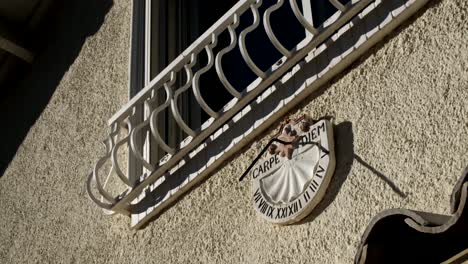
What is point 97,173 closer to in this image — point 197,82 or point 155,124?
point 155,124

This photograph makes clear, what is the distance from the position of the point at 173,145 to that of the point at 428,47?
6.76 ft

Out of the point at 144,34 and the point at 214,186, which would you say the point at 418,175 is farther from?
the point at 144,34

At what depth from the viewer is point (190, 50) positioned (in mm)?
Result: 4637

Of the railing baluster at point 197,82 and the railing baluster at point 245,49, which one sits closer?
the railing baluster at point 245,49

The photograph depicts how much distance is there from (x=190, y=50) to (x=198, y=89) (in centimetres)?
28

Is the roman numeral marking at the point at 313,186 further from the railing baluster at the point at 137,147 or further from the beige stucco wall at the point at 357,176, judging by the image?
the railing baluster at the point at 137,147

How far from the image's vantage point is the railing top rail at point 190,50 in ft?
14.4

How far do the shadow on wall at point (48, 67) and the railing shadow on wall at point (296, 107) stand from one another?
2.28 m

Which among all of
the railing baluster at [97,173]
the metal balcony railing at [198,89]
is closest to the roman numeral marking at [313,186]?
the metal balcony railing at [198,89]

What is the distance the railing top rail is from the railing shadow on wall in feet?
1.64

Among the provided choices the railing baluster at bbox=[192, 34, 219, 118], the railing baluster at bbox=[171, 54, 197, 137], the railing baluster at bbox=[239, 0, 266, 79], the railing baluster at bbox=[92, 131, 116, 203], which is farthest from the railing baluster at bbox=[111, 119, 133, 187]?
the railing baluster at bbox=[239, 0, 266, 79]

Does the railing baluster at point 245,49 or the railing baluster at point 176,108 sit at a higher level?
the railing baluster at point 245,49

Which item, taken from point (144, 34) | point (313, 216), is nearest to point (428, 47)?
point (313, 216)

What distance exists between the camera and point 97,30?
6.50 m
